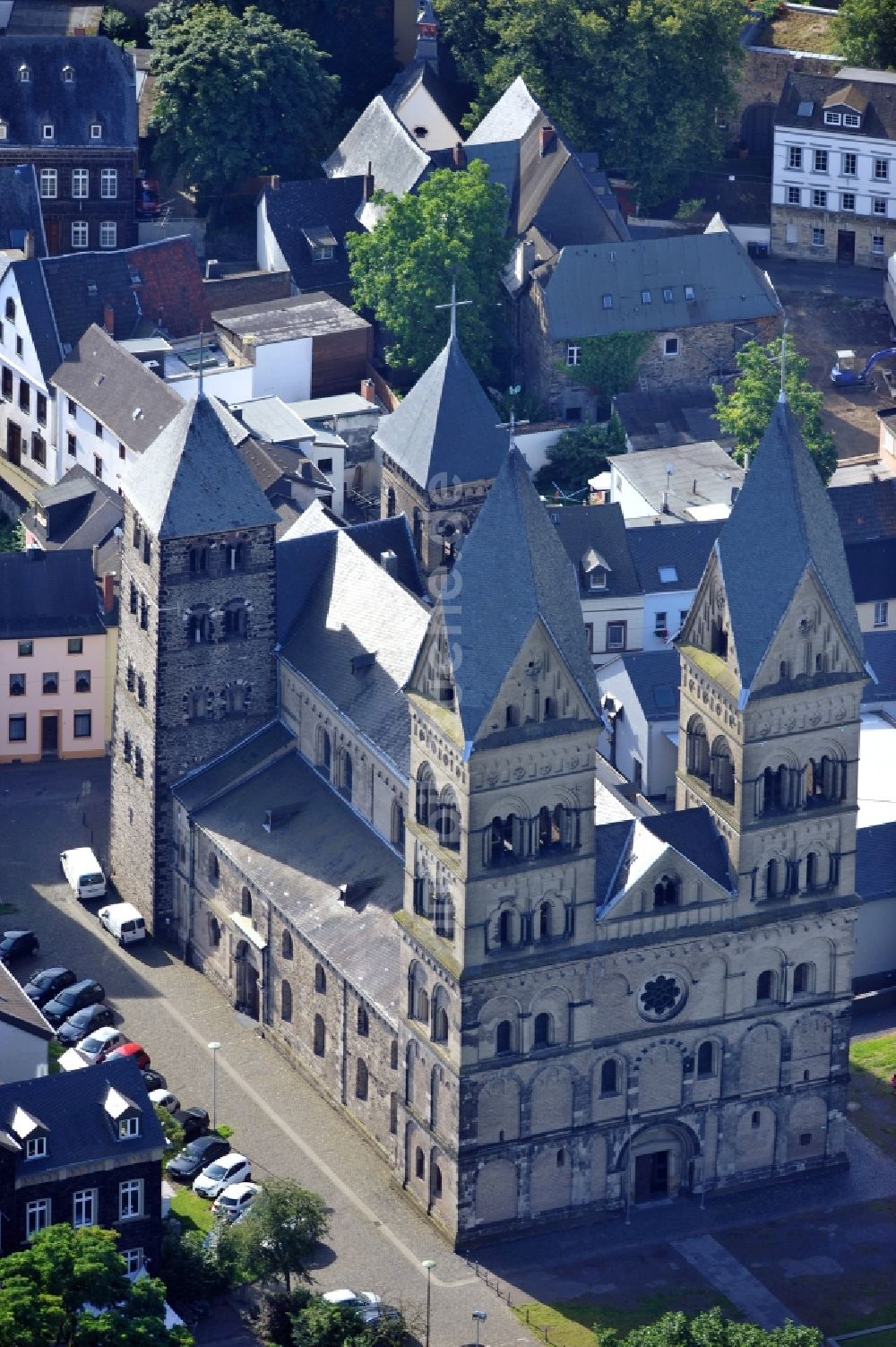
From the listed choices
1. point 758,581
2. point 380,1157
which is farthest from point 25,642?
point 758,581

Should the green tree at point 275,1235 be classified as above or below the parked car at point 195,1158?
above

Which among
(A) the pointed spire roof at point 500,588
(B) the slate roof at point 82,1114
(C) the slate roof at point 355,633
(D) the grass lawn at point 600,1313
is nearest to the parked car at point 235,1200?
(B) the slate roof at point 82,1114

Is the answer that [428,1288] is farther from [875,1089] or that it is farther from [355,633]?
[355,633]

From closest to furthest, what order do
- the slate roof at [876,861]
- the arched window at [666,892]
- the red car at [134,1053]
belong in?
the arched window at [666,892] < the red car at [134,1053] < the slate roof at [876,861]

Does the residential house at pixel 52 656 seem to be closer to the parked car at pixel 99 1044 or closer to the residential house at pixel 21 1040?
the parked car at pixel 99 1044

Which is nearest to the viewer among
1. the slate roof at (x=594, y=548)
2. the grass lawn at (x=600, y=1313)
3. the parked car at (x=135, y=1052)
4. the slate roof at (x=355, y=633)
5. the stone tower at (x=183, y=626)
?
the grass lawn at (x=600, y=1313)
